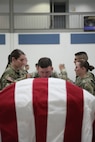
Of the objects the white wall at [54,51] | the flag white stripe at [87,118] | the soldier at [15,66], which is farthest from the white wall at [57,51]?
the flag white stripe at [87,118]

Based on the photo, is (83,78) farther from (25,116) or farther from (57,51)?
(57,51)

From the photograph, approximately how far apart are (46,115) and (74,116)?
113 millimetres

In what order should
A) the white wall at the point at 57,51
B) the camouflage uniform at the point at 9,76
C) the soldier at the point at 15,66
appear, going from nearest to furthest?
1. the camouflage uniform at the point at 9,76
2. the soldier at the point at 15,66
3. the white wall at the point at 57,51

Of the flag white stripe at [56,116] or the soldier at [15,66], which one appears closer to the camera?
the flag white stripe at [56,116]

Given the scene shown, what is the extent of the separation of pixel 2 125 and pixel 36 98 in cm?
18

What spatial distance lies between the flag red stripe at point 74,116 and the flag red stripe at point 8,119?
21cm

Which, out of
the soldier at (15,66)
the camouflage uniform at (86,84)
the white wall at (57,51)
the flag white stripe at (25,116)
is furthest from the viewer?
the white wall at (57,51)

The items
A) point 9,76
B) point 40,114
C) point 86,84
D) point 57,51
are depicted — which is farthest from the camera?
point 57,51

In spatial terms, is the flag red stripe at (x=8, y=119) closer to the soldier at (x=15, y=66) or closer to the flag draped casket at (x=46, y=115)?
the flag draped casket at (x=46, y=115)

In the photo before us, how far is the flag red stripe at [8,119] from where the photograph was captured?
1.14m

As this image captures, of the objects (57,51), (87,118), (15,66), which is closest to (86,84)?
(15,66)

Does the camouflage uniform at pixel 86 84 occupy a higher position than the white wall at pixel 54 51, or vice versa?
the white wall at pixel 54 51

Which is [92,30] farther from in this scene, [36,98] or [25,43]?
[36,98]

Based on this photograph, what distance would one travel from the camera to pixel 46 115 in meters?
1.13
